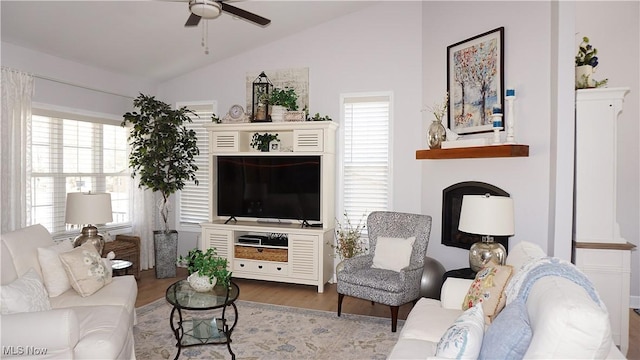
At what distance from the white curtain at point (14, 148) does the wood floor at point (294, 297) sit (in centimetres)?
148

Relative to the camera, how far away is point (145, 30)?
166 inches

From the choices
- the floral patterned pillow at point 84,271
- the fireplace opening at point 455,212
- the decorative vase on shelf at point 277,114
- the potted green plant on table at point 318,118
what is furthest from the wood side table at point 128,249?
the fireplace opening at point 455,212

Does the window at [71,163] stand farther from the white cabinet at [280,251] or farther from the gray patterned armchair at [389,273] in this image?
the gray patterned armchair at [389,273]

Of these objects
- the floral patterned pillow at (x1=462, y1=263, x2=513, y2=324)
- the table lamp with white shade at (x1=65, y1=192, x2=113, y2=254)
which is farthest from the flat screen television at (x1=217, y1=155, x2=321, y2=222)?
the floral patterned pillow at (x1=462, y1=263, x2=513, y2=324)

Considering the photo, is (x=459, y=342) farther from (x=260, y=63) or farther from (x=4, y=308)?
(x=260, y=63)

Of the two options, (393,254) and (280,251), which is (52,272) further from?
(393,254)

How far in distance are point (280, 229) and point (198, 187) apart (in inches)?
70.4

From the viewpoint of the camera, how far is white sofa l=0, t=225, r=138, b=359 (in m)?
2.06

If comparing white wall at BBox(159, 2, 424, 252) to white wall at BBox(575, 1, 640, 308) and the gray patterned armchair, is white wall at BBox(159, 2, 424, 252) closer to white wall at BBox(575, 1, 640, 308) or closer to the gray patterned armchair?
the gray patterned armchair

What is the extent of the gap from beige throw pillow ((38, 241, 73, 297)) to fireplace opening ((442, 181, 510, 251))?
3.61 meters

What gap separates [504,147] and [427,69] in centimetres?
176

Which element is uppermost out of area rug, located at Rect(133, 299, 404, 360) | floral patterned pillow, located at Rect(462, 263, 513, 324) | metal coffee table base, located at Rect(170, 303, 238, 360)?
floral patterned pillow, located at Rect(462, 263, 513, 324)

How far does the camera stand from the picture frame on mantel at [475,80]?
377 cm

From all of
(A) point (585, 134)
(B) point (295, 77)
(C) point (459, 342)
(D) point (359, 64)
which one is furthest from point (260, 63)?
(C) point (459, 342)
